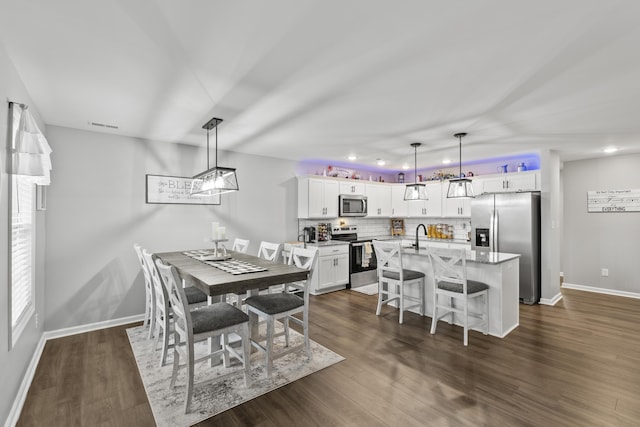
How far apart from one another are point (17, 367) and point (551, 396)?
4.05 m

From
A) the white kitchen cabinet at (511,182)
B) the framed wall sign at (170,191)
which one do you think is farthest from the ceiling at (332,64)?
the white kitchen cabinet at (511,182)

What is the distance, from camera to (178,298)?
2.35m

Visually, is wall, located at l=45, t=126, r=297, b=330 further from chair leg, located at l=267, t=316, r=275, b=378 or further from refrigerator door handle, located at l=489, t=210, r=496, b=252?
refrigerator door handle, located at l=489, t=210, r=496, b=252

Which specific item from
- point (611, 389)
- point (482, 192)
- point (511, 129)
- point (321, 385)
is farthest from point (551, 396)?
point (482, 192)

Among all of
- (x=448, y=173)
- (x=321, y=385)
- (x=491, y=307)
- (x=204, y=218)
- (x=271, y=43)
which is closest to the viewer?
(x=271, y=43)

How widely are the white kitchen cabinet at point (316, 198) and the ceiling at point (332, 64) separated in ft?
6.38

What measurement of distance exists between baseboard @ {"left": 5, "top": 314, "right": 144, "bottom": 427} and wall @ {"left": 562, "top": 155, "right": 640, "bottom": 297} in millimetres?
7377

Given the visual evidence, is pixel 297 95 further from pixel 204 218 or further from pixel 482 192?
pixel 482 192

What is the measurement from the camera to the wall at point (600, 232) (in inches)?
205

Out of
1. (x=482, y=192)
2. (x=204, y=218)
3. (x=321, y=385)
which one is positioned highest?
(x=482, y=192)

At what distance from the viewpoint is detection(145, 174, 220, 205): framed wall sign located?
431 cm

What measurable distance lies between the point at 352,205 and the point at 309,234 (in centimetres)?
111

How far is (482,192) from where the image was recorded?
5.63 meters

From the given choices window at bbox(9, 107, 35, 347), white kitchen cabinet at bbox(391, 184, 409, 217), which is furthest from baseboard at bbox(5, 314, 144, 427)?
white kitchen cabinet at bbox(391, 184, 409, 217)
